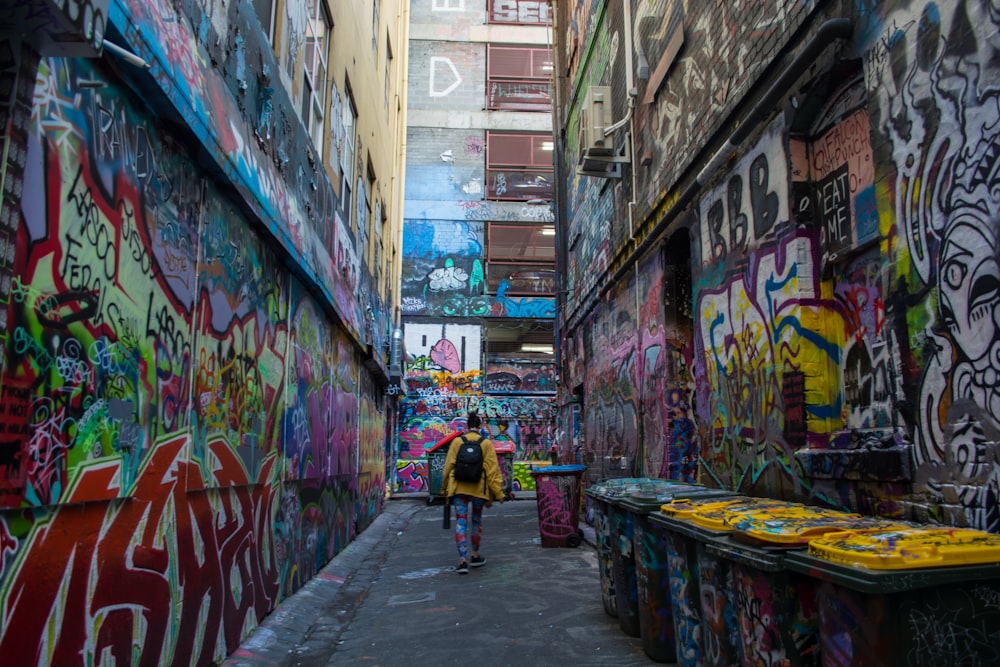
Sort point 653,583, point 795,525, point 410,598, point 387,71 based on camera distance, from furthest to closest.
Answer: point 387,71, point 410,598, point 653,583, point 795,525

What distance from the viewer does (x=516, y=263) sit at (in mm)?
26562

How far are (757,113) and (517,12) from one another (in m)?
25.6

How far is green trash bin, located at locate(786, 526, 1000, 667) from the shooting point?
7.81 feet

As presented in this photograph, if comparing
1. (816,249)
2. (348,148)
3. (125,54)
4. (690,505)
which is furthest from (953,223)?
(348,148)

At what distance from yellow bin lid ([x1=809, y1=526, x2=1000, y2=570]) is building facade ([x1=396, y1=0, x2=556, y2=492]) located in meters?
21.0

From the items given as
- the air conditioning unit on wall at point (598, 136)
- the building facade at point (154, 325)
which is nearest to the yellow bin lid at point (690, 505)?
the building facade at point (154, 325)

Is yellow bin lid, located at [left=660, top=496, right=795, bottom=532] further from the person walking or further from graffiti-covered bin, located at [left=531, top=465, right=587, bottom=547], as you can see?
graffiti-covered bin, located at [left=531, top=465, right=587, bottom=547]

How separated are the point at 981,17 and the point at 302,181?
5.75 meters

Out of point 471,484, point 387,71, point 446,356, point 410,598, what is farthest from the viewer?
point 446,356

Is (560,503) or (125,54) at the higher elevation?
(125,54)

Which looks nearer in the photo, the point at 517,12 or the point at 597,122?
the point at 597,122

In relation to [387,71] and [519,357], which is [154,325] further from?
[519,357]

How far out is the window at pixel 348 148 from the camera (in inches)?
396

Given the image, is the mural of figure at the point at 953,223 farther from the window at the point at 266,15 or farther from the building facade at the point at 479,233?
the building facade at the point at 479,233
